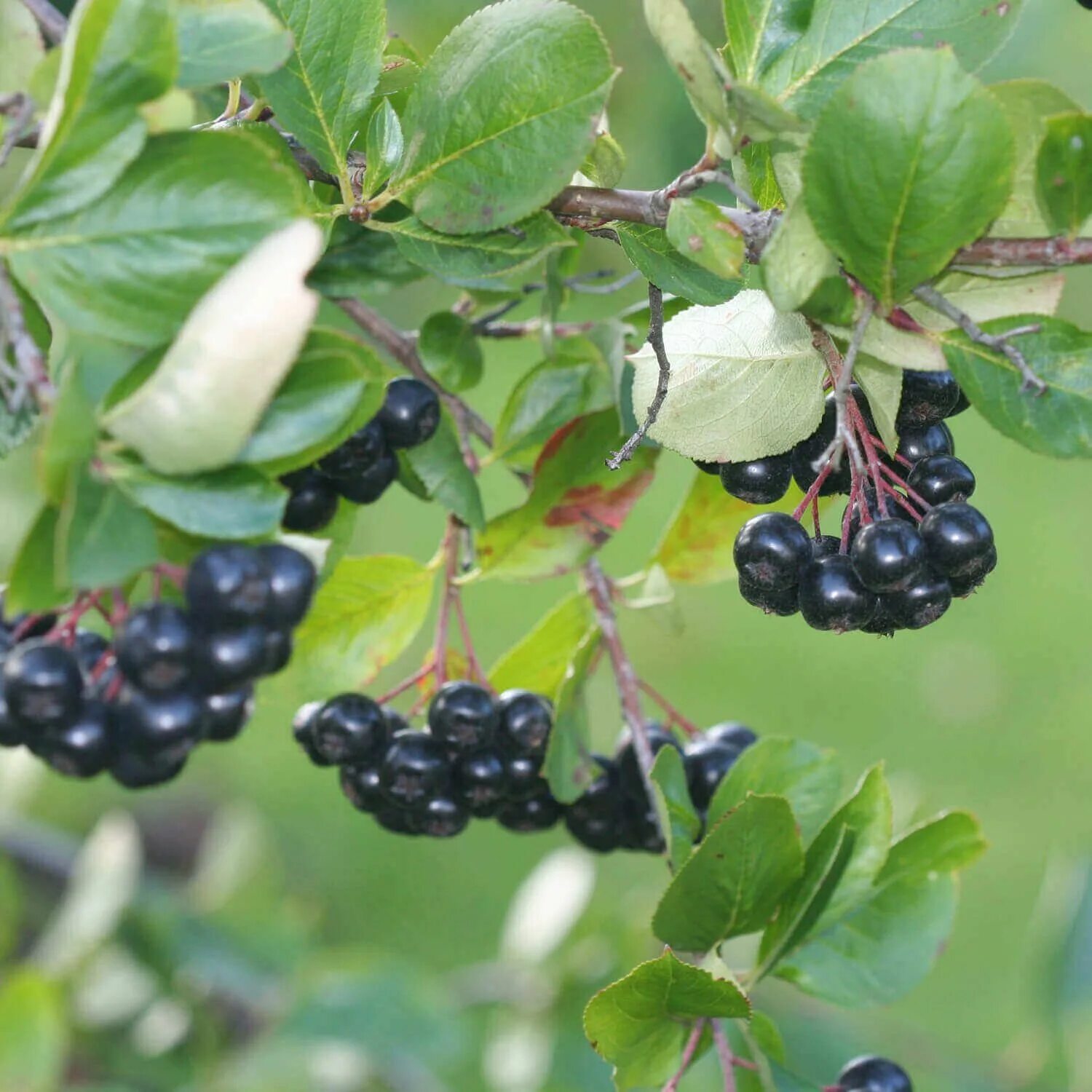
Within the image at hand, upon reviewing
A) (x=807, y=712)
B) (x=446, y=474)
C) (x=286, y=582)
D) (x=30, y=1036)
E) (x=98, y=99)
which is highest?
(x=98, y=99)

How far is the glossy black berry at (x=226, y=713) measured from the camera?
856mm

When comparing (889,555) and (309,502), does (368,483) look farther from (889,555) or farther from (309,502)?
(889,555)

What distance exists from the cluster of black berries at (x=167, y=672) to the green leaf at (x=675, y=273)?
41 cm

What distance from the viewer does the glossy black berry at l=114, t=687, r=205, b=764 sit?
0.81 metres

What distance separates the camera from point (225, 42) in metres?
0.82

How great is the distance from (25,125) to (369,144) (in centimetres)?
32

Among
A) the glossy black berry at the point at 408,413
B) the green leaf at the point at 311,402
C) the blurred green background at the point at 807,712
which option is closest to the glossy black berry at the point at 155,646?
the green leaf at the point at 311,402

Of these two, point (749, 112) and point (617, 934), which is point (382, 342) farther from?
point (617, 934)

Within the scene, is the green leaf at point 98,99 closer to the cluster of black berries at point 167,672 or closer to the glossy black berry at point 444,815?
the cluster of black berries at point 167,672

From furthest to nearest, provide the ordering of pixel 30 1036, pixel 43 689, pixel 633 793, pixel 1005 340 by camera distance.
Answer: pixel 30 1036, pixel 633 793, pixel 1005 340, pixel 43 689

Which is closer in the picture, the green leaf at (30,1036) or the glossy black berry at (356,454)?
the glossy black berry at (356,454)

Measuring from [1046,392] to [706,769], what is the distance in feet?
1.96

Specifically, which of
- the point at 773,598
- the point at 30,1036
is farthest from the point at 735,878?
the point at 30,1036

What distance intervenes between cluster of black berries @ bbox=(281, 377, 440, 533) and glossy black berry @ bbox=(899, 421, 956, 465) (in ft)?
1.41
